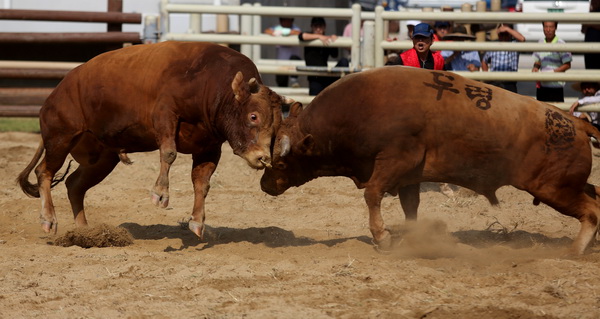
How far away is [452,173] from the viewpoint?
6.34 metres

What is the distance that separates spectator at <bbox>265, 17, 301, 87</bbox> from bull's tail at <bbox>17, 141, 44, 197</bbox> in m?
5.37

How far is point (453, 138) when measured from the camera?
6203mm

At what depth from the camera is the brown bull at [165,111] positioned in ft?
21.2

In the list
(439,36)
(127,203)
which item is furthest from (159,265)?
(439,36)

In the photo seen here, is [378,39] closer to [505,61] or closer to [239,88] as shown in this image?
[505,61]

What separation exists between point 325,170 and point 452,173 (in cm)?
100

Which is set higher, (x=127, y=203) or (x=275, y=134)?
(x=275, y=134)

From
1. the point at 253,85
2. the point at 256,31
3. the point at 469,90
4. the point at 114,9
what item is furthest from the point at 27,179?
the point at 114,9

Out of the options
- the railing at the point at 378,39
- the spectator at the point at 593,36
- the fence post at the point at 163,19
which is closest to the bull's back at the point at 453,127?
the railing at the point at 378,39

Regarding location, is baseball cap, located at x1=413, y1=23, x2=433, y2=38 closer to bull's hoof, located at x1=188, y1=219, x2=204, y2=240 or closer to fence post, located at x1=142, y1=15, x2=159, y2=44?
bull's hoof, located at x1=188, y1=219, x2=204, y2=240

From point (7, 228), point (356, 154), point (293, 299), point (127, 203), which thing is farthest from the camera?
point (127, 203)

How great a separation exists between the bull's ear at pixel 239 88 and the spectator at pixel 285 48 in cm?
606

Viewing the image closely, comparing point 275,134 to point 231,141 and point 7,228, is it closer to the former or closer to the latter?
point 231,141

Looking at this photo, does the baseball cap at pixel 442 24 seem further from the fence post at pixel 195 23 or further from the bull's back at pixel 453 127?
the bull's back at pixel 453 127
